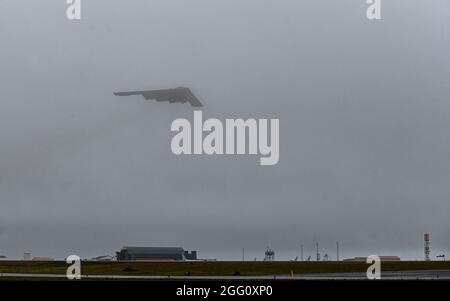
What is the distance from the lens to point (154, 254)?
5.77 meters

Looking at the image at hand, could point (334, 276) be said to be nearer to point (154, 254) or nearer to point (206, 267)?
point (206, 267)

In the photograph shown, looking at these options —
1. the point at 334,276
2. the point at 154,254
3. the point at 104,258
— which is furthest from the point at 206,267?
the point at 334,276

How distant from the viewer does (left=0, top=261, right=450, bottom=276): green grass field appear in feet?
18.5

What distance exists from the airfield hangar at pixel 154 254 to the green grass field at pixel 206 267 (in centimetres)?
7

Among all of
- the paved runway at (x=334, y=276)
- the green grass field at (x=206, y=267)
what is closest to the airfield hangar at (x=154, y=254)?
the green grass field at (x=206, y=267)

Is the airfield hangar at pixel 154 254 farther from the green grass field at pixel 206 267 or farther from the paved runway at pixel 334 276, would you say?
the paved runway at pixel 334 276

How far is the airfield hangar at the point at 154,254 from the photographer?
223 inches

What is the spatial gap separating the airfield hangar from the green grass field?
0.24ft

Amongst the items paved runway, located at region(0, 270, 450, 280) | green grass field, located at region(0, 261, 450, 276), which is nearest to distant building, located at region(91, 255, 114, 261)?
green grass field, located at region(0, 261, 450, 276)

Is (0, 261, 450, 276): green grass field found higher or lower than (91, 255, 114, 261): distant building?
lower

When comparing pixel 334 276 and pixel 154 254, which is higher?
pixel 154 254

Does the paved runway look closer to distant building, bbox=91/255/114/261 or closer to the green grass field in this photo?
the green grass field

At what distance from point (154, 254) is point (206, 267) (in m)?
0.71

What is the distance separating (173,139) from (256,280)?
2149 millimetres
